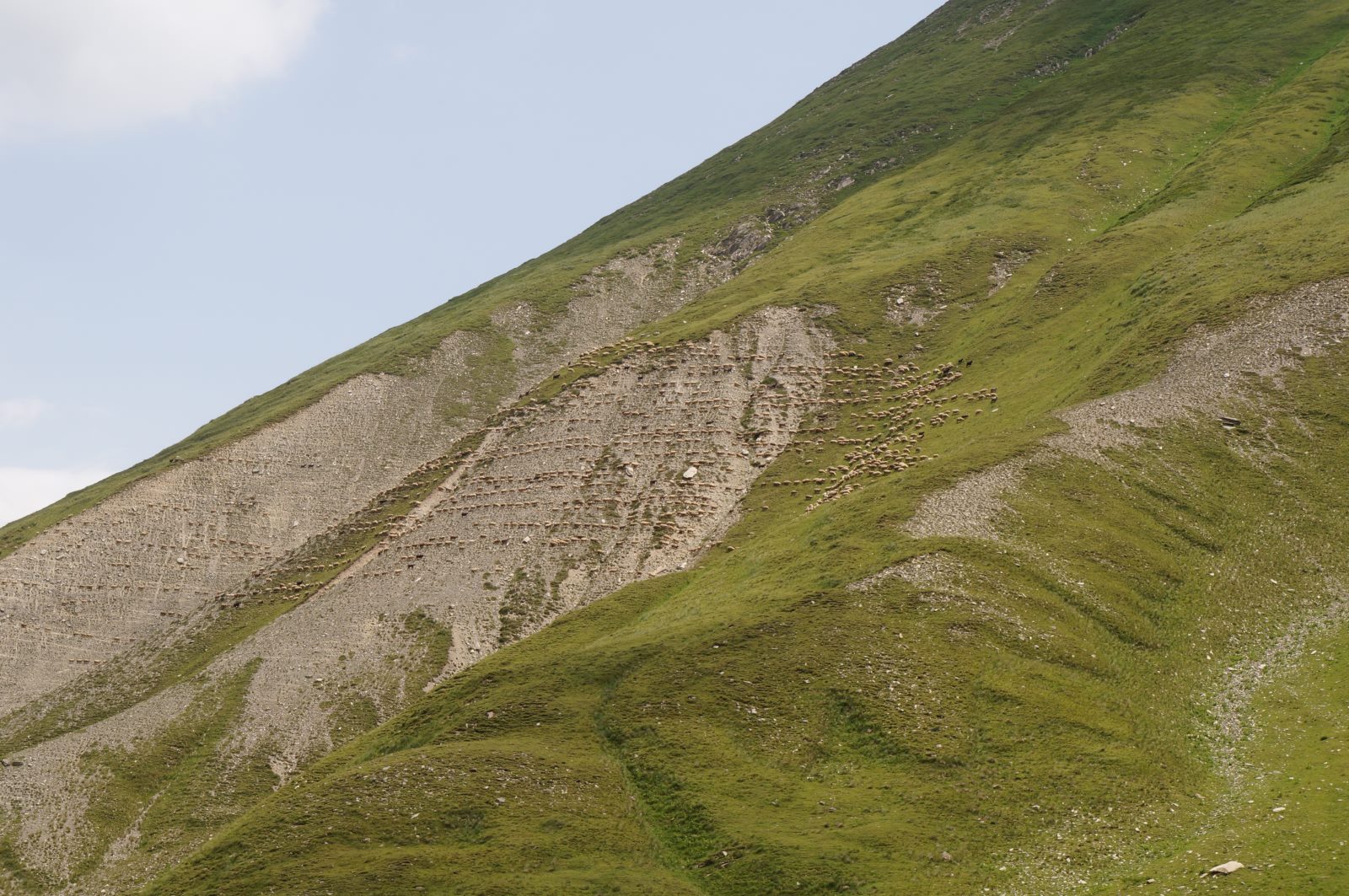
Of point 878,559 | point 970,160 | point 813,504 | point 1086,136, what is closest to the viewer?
point 878,559

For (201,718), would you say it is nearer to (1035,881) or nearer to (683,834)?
(683,834)

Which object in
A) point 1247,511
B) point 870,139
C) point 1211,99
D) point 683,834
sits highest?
point 870,139

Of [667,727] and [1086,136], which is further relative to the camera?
[1086,136]

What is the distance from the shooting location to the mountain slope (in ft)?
163

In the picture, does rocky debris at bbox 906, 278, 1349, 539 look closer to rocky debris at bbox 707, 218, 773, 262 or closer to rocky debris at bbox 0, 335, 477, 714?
rocky debris at bbox 0, 335, 477, 714

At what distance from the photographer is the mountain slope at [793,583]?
4972cm

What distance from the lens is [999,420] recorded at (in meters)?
90.2

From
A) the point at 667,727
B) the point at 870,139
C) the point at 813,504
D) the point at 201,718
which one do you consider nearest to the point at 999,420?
the point at 813,504

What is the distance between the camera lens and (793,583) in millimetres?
67312

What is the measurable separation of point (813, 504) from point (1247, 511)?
101ft

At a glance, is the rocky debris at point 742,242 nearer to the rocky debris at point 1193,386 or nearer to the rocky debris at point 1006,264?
the rocky debris at point 1006,264

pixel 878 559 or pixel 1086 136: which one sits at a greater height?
pixel 1086 136

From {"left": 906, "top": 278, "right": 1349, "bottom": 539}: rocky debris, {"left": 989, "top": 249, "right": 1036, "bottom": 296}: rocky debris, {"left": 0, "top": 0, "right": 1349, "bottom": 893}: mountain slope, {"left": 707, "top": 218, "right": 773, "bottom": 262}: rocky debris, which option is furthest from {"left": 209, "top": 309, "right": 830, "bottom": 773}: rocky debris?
{"left": 707, "top": 218, "right": 773, "bottom": 262}: rocky debris

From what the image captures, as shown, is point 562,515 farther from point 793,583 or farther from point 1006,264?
point 1006,264
